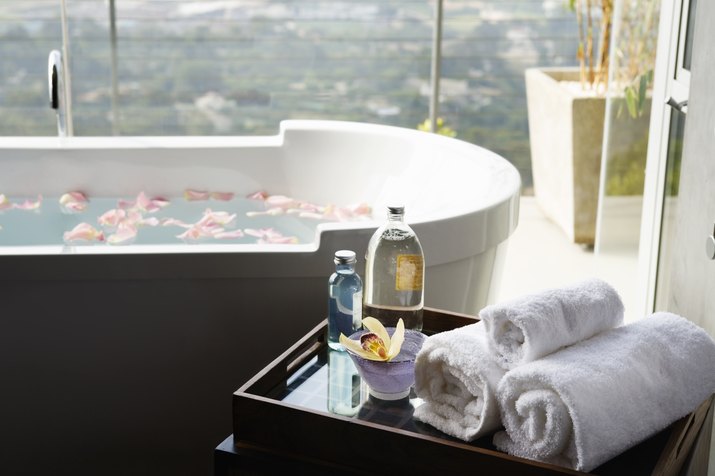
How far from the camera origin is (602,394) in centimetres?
117

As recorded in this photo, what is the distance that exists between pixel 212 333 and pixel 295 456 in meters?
0.74

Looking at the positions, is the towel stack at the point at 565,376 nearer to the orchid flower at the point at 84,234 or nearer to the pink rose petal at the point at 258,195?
the orchid flower at the point at 84,234

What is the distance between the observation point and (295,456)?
4.31ft

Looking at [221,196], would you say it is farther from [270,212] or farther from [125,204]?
[125,204]

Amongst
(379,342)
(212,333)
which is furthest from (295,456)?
(212,333)

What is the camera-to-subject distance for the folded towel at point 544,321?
1.22 m

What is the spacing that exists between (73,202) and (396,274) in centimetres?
163

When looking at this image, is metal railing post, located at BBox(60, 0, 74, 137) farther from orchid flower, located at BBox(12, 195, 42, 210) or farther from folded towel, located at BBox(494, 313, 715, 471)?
folded towel, located at BBox(494, 313, 715, 471)

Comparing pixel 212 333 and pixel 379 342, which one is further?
pixel 212 333

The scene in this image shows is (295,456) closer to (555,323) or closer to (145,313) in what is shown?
(555,323)

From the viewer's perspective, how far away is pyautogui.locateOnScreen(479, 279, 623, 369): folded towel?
122cm

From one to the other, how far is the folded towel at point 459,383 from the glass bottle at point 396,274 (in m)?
0.28

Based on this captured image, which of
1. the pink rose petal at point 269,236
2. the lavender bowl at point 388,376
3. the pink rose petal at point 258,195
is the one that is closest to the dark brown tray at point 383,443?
the lavender bowl at point 388,376

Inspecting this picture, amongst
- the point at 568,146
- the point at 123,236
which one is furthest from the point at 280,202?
the point at 568,146
